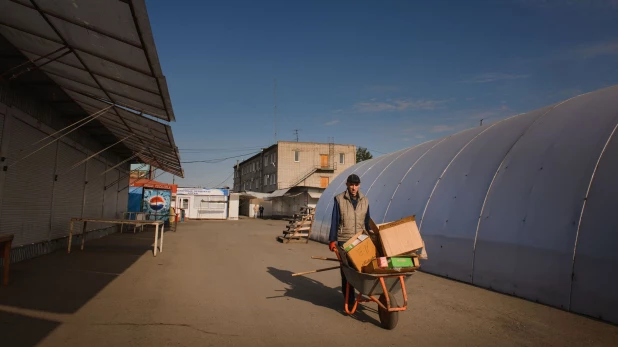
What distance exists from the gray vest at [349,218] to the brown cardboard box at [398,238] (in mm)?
1060

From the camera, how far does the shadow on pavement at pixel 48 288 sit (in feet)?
15.2

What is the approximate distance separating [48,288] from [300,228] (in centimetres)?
1285

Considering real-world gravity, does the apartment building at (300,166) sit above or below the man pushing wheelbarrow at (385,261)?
above

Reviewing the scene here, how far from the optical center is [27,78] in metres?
8.34

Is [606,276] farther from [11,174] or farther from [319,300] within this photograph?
[11,174]

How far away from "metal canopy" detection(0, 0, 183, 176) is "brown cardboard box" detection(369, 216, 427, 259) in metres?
4.27

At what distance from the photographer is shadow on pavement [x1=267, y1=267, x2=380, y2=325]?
→ 20.3 ft

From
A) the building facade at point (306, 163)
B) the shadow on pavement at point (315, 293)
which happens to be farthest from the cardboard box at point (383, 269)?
the building facade at point (306, 163)

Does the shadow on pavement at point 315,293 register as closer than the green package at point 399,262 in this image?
No

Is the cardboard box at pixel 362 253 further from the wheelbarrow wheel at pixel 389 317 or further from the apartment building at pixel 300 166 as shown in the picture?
the apartment building at pixel 300 166

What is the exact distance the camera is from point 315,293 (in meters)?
7.54

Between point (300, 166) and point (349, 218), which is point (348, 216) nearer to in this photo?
point (349, 218)

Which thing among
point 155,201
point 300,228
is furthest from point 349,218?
point 155,201

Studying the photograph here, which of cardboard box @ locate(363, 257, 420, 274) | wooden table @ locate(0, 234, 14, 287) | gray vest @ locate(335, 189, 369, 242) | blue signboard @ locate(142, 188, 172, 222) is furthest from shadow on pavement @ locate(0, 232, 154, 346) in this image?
blue signboard @ locate(142, 188, 172, 222)
